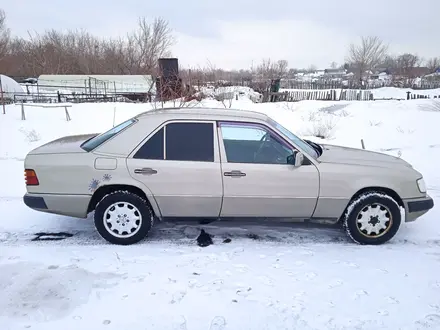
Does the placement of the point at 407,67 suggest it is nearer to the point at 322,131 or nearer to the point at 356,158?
the point at 322,131

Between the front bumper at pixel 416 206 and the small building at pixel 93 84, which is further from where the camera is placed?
the small building at pixel 93 84

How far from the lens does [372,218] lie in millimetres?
3799

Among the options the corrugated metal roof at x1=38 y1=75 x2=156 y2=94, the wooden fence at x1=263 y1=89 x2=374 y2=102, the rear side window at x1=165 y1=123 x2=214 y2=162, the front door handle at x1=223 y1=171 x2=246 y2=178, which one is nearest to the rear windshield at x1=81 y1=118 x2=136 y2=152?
the rear side window at x1=165 y1=123 x2=214 y2=162

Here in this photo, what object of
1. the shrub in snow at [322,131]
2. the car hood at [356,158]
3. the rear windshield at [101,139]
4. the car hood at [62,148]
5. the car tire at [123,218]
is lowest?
the car tire at [123,218]

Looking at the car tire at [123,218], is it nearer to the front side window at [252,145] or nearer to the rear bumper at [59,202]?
the rear bumper at [59,202]

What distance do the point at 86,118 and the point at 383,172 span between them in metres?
13.7

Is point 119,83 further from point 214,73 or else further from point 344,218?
point 344,218

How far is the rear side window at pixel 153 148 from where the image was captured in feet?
12.2

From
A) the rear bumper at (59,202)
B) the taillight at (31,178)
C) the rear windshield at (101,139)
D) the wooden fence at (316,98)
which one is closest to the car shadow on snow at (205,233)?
the rear bumper at (59,202)

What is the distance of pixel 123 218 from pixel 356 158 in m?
2.81

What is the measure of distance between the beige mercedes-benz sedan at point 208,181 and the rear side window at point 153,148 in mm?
11

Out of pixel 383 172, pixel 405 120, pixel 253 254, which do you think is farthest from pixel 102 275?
pixel 405 120

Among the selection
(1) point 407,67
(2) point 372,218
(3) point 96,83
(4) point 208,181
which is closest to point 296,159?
(4) point 208,181

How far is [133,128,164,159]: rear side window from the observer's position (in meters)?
3.71
